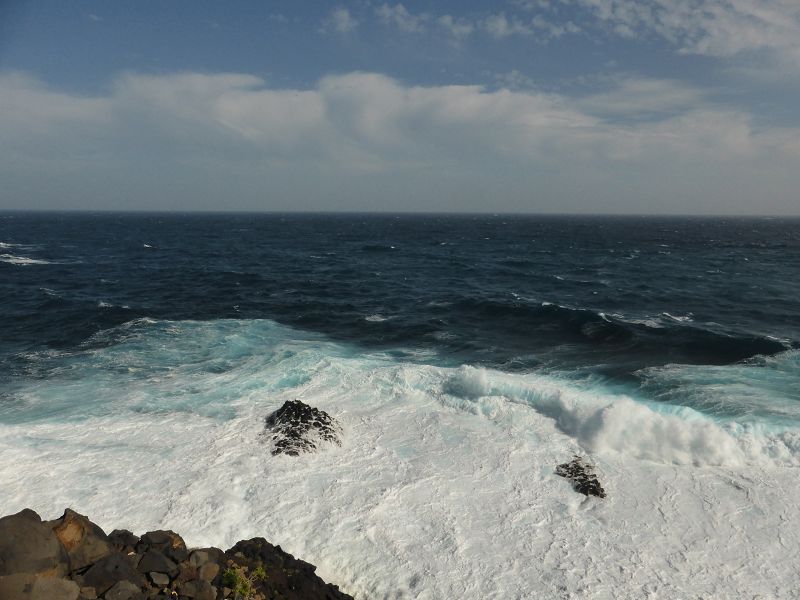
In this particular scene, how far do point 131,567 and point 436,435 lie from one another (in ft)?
41.7

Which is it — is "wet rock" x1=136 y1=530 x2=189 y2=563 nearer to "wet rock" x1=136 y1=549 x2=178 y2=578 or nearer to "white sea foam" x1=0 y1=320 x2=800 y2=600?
"wet rock" x1=136 y1=549 x2=178 y2=578

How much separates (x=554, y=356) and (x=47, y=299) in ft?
154

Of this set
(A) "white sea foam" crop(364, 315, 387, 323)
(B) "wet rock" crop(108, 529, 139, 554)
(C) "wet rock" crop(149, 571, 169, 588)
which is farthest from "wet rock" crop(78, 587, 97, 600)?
(A) "white sea foam" crop(364, 315, 387, 323)

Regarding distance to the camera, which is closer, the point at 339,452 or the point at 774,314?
the point at 339,452

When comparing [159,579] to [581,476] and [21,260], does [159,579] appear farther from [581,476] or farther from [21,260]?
[21,260]

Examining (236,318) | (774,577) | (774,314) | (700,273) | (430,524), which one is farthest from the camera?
(700,273)

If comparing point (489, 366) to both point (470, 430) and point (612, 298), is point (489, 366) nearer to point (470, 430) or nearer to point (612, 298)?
point (470, 430)

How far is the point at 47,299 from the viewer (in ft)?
156

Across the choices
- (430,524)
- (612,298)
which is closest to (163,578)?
(430,524)

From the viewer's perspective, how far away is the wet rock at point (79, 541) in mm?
12234

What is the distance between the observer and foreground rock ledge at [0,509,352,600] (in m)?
11.2

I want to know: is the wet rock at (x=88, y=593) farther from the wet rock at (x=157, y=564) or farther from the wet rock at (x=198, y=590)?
the wet rock at (x=198, y=590)

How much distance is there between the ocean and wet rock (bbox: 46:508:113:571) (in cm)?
314

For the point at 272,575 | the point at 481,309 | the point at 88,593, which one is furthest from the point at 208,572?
the point at 481,309
